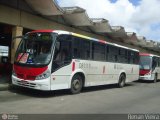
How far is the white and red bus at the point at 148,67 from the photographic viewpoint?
25750 millimetres

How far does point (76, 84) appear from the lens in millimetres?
13992

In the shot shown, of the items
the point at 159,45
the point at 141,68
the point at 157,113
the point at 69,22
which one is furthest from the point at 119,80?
the point at 159,45

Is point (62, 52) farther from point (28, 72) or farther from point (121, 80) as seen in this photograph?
point (121, 80)

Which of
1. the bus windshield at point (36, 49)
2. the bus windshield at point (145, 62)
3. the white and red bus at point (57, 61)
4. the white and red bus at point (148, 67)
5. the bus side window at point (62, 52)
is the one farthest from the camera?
the bus windshield at point (145, 62)

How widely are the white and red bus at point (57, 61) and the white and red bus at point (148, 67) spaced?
34.2ft

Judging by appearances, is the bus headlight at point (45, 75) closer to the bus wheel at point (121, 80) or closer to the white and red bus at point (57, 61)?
the white and red bus at point (57, 61)

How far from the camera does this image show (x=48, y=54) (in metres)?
12.3

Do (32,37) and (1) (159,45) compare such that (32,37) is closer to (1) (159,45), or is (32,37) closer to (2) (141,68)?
(2) (141,68)

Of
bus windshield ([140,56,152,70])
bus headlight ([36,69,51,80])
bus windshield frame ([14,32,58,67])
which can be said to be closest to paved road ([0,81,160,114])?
bus headlight ([36,69,51,80])

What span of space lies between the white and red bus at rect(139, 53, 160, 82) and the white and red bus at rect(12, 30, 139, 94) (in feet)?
34.2

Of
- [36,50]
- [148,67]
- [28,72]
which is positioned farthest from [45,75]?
[148,67]

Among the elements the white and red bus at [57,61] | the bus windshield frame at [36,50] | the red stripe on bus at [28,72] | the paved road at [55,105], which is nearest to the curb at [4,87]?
the paved road at [55,105]

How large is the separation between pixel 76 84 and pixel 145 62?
13.6 meters

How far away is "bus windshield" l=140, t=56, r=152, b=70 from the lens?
2588 cm
